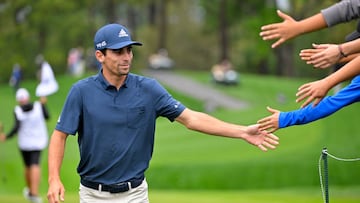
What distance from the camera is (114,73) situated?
848 cm

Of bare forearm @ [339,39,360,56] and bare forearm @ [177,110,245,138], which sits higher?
bare forearm @ [339,39,360,56]

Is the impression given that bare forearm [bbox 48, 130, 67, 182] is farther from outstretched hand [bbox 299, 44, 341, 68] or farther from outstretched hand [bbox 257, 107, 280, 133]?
outstretched hand [bbox 299, 44, 341, 68]

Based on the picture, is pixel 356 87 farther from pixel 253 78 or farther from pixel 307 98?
pixel 253 78

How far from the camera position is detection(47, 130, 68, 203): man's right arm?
839 cm

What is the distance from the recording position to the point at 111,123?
8.52 metres

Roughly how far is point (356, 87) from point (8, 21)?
183 ft

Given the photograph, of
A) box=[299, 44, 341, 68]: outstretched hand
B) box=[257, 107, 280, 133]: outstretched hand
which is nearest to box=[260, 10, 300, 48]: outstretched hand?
box=[299, 44, 341, 68]: outstretched hand

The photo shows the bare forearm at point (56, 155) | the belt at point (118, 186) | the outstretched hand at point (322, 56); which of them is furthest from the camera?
the belt at point (118, 186)

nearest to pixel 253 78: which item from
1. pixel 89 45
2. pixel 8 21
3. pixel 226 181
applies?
pixel 8 21

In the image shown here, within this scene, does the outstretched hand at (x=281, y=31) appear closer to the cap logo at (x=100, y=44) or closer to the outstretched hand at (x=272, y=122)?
the outstretched hand at (x=272, y=122)

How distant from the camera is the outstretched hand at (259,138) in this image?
855cm

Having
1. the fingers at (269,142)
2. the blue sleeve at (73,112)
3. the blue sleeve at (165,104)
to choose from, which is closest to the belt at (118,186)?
the blue sleeve at (73,112)

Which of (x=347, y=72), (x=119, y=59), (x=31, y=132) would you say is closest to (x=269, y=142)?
(x=347, y=72)

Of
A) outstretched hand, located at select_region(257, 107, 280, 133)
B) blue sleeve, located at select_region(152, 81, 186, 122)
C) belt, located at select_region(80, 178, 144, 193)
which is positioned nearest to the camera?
outstretched hand, located at select_region(257, 107, 280, 133)
